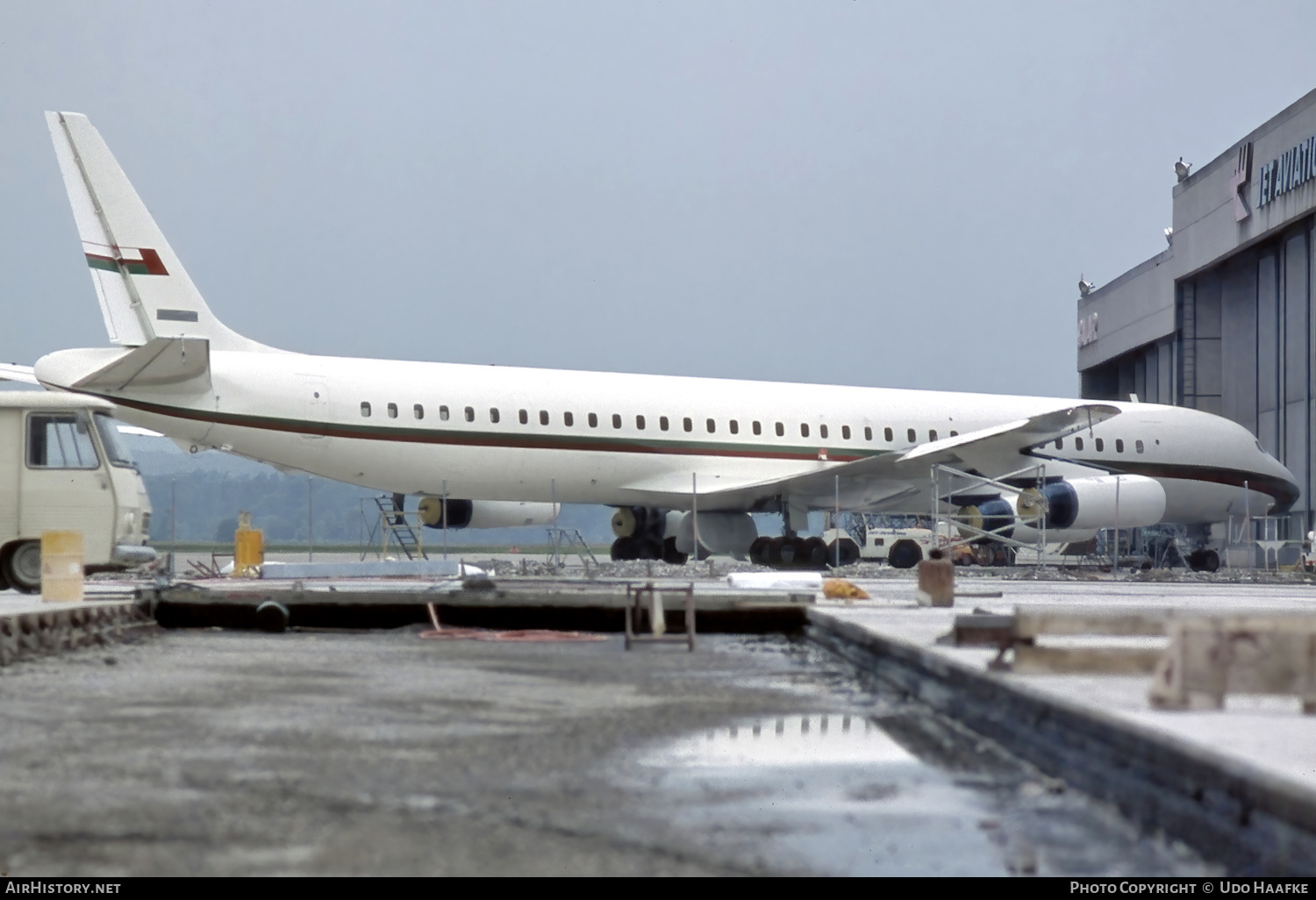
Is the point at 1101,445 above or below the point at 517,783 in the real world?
above

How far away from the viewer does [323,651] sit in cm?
1223

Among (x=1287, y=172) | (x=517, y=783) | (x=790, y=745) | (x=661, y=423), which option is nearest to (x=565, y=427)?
(x=661, y=423)

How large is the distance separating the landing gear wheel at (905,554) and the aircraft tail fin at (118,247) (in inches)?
558

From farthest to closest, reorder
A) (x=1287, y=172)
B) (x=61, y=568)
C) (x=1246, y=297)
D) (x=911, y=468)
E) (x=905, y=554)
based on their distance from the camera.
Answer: (x=1246, y=297), (x=1287, y=172), (x=905, y=554), (x=911, y=468), (x=61, y=568)

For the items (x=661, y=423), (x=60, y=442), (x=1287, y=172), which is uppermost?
(x=1287, y=172)

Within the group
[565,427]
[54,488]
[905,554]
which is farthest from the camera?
[905,554]

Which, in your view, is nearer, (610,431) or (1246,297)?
(610,431)

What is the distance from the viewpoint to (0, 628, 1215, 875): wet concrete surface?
4359 mm

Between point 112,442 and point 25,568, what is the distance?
175cm

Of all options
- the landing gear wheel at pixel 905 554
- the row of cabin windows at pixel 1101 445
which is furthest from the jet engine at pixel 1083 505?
the landing gear wheel at pixel 905 554

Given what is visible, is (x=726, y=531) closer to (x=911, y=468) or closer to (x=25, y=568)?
(x=911, y=468)

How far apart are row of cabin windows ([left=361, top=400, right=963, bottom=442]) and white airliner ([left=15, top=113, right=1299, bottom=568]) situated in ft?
0.10

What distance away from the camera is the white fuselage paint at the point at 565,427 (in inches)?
906

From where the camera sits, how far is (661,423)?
85.8 feet
